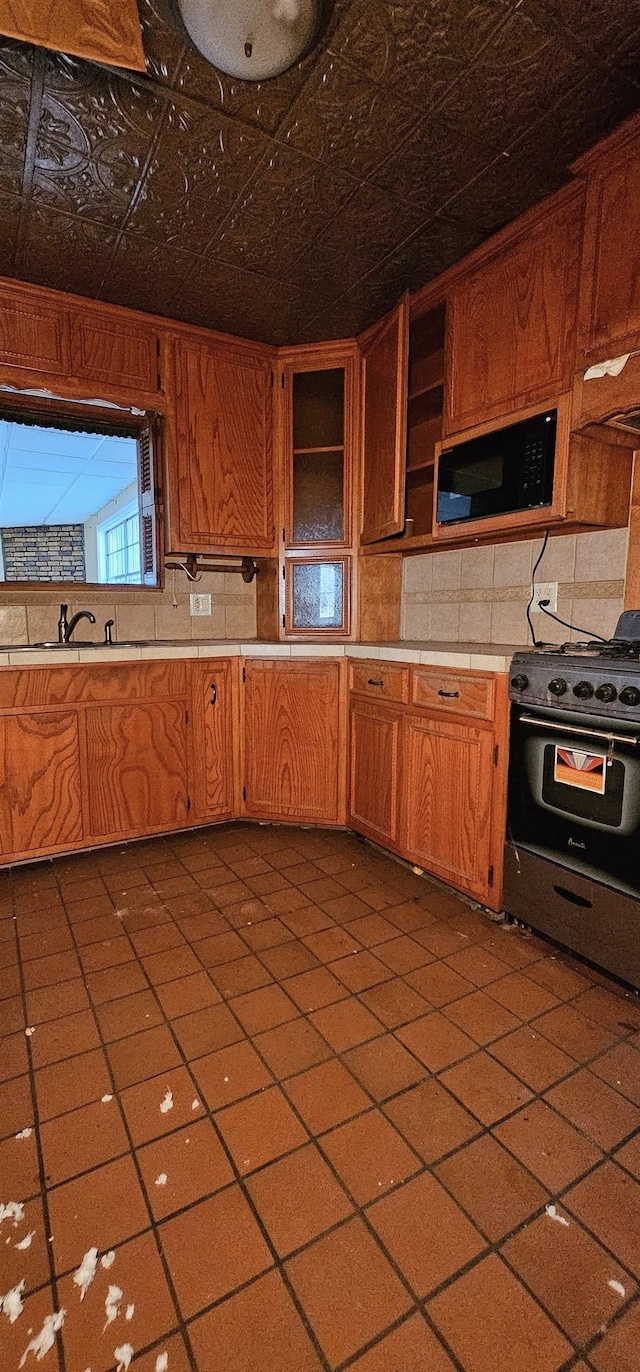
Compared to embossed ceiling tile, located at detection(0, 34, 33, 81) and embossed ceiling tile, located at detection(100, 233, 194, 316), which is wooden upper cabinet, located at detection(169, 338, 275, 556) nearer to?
embossed ceiling tile, located at detection(100, 233, 194, 316)

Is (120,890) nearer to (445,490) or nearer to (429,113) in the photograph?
(445,490)

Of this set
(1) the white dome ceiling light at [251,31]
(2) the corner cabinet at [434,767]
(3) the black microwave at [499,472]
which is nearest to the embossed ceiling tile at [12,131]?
(1) the white dome ceiling light at [251,31]

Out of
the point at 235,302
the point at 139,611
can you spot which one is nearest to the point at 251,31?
the point at 235,302

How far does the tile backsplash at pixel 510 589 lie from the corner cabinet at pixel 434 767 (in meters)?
0.52

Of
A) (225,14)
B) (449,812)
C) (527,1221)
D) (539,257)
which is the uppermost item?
(225,14)

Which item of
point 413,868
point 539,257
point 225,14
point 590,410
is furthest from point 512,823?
point 225,14

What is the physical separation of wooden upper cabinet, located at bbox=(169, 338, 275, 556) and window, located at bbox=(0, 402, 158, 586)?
0.17 meters

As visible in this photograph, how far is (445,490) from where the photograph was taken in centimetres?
224

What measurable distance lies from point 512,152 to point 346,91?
496 mm

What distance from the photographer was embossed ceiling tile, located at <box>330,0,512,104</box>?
1.23 meters

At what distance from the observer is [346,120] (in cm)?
150

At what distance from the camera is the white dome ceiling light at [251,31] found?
1.21m

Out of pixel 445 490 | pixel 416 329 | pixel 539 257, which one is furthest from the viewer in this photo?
pixel 416 329

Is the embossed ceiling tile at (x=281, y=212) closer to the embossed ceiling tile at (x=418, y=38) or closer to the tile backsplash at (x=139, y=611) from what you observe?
the embossed ceiling tile at (x=418, y=38)
